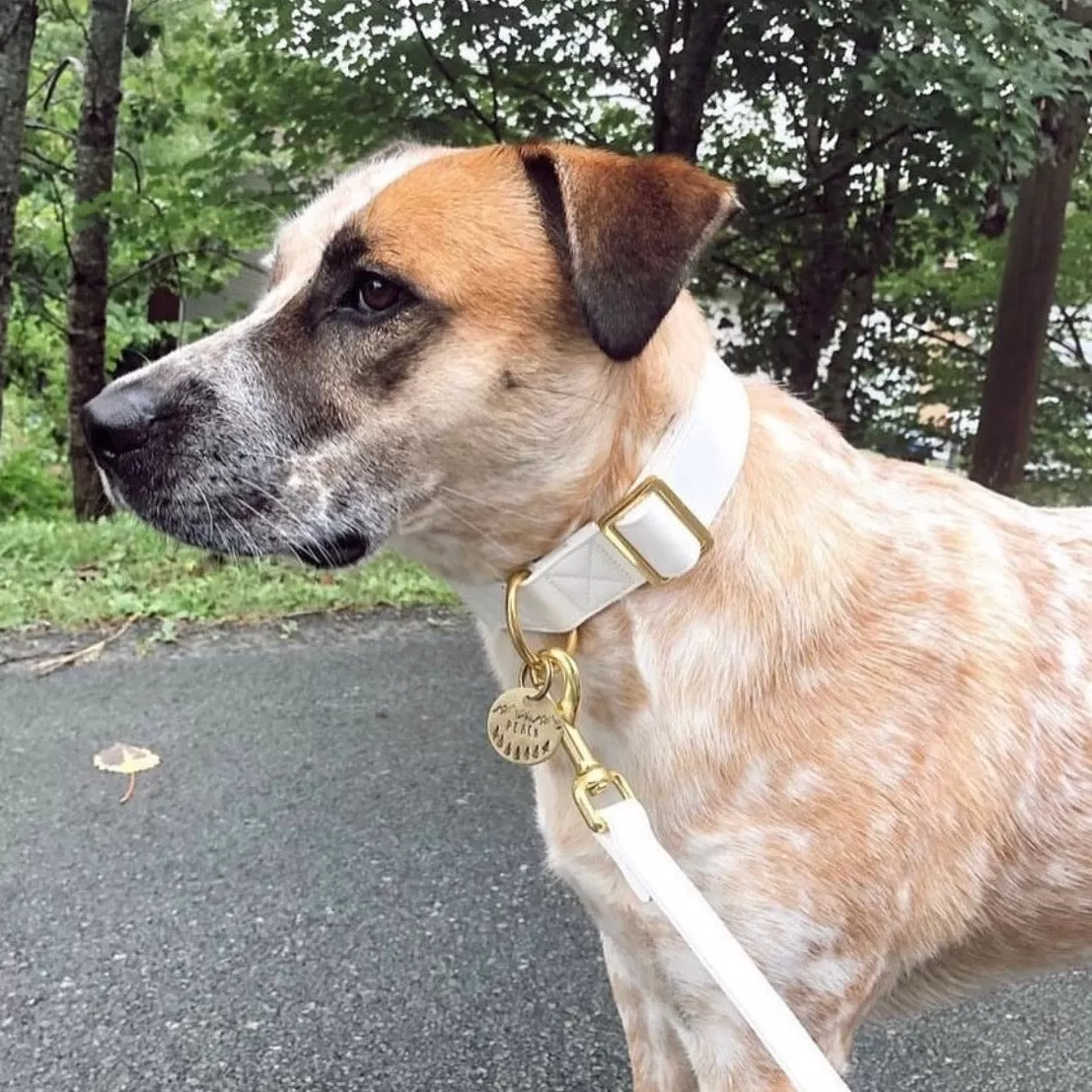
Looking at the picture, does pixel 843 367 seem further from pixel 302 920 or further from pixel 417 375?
pixel 417 375

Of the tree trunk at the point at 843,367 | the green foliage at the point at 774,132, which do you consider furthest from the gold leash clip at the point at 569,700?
the tree trunk at the point at 843,367

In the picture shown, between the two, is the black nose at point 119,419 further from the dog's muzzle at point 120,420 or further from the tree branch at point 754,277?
the tree branch at point 754,277

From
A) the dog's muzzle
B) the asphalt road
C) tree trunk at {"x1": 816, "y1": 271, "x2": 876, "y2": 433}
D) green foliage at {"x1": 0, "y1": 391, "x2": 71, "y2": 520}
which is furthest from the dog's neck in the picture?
green foliage at {"x1": 0, "y1": 391, "x2": 71, "y2": 520}

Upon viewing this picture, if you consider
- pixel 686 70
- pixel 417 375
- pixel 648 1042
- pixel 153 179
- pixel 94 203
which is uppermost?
pixel 686 70

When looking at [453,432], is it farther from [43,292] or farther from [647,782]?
[43,292]

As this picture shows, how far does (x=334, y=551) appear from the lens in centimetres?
195

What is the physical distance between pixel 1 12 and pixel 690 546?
229 inches

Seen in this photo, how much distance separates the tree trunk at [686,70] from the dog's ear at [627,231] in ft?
11.1

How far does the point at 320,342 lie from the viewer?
6.30ft

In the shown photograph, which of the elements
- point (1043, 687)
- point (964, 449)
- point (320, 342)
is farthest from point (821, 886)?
point (964, 449)

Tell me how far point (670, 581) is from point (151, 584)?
360cm

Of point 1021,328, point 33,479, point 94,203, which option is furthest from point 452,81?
point 33,479

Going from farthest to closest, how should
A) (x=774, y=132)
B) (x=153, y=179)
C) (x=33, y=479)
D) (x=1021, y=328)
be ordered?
(x=33, y=479) < (x=1021, y=328) < (x=153, y=179) < (x=774, y=132)

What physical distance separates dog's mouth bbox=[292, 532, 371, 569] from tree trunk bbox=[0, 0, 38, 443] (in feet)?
17.3
